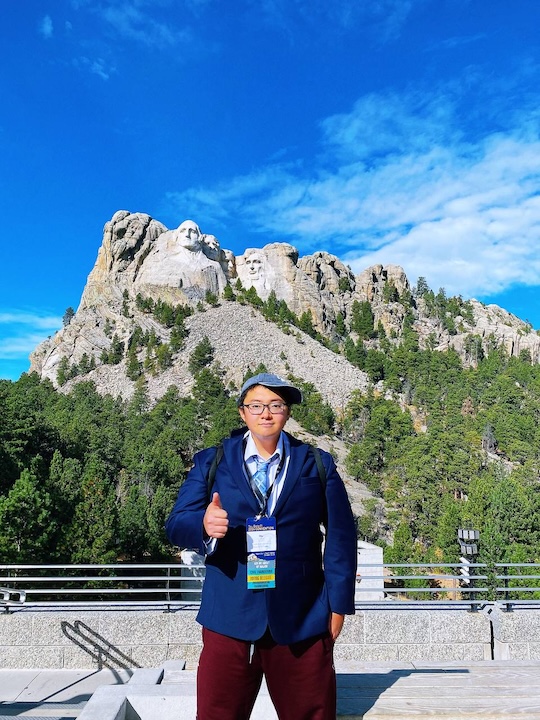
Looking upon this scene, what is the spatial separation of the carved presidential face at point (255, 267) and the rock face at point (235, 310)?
0.57 ft

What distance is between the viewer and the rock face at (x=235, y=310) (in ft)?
216

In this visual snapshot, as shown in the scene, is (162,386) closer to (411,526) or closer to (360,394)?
(360,394)

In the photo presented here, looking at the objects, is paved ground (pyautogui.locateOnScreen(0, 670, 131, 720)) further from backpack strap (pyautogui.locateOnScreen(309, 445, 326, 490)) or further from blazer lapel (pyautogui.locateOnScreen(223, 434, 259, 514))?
backpack strap (pyautogui.locateOnScreen(309, 445, 326, 490))

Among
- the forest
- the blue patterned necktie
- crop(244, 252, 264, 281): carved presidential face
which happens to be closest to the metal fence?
the forest

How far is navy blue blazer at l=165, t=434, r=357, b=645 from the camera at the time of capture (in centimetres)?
216

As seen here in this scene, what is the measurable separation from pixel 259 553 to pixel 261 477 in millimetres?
310

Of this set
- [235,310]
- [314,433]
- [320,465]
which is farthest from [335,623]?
[235,310]

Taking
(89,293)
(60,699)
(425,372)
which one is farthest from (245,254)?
(60,699)

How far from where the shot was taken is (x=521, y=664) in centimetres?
314

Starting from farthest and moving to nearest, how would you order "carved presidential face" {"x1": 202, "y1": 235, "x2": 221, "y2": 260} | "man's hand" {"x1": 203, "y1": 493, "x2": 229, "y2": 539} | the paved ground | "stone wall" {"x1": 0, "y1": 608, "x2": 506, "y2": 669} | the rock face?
"carved presidential face" {"x1": 202, "y1": 235, "x2": 221, "y2": 260} < the rock face < "stone wall" {"x1": 0, "y1": 608, "x2": 506, "y2": 669} < the paved ground < "man's hand" {"x1": 203, "y1": 493, "x2": 229, "y2": 539}

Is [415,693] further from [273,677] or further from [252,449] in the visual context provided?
[252,449]

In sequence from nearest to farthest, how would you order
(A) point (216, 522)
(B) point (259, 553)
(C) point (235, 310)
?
1. (A) point (216, 522)
2. (B) point (259, 553)
3. (C) point (235, 310)

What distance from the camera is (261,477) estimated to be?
7.59ft

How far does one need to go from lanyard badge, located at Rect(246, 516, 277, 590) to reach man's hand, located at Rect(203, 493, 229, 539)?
0.15 meters
